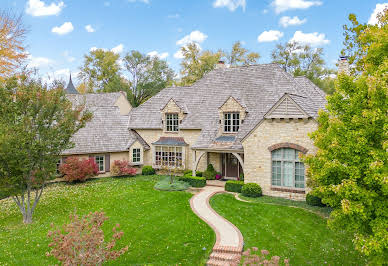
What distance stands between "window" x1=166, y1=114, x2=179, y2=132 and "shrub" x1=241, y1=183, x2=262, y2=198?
412 inches

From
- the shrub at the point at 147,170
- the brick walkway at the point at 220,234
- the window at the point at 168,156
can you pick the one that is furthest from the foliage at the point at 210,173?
the shrub at the point at 147,170

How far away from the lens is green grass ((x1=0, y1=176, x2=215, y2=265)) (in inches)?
A: 472

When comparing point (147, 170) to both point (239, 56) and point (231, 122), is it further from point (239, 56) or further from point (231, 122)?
point (239, 56)

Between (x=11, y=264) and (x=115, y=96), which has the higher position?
(x=115, y=96)

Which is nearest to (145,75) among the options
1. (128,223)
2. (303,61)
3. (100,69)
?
(100,69)

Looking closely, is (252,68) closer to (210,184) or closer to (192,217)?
(210,184)

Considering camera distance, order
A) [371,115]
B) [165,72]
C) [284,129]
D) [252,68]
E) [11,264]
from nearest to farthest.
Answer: [371,115] → [11,264] → [284,129] → [252,68] → [165,72]

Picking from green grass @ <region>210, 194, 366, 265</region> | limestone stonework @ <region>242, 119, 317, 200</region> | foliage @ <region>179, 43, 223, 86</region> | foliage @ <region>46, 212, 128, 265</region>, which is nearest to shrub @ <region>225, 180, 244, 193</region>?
limestone stonework @ <region>242, 119, 317, 200</region>

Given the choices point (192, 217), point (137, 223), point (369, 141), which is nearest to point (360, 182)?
point (369, 141)

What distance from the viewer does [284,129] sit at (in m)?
19.0

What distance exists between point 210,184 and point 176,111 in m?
8.01

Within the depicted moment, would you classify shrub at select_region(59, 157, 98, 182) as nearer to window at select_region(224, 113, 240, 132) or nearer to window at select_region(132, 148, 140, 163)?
window at select_region(132, 148, 140, 163)

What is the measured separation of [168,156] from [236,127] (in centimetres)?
743

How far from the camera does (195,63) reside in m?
51.0
